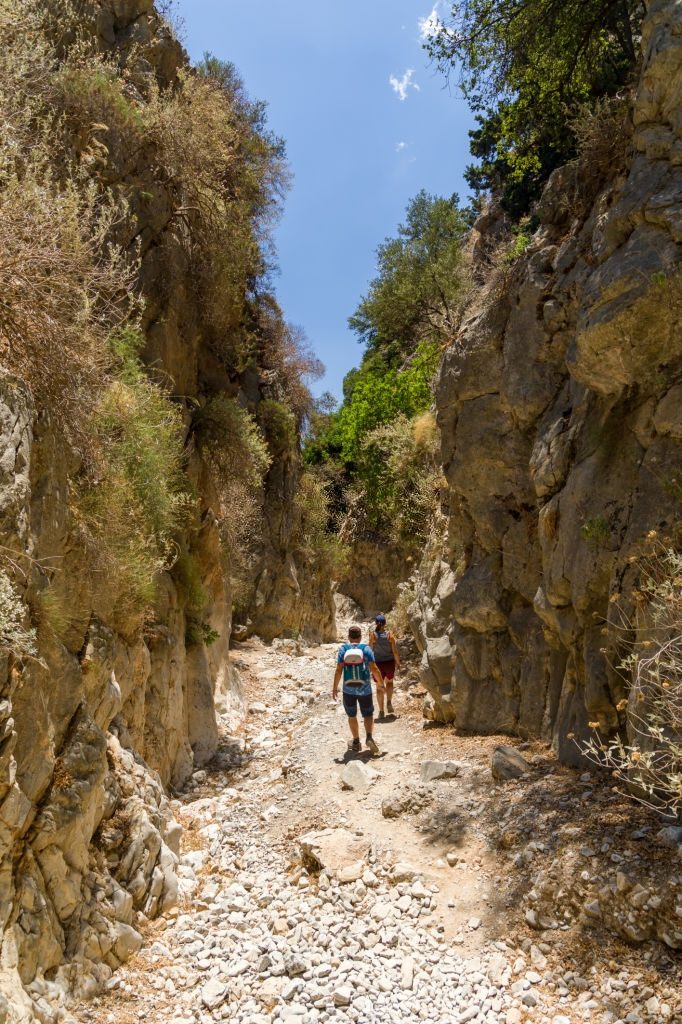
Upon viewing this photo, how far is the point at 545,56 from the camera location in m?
10.0

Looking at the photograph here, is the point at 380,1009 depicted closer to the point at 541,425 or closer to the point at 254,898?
the point at 254,898

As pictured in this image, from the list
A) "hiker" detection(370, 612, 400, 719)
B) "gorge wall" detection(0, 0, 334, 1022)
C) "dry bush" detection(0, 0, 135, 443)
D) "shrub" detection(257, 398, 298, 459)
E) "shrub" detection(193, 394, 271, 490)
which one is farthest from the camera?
"shrub" detection(257, 398, 298, 459)

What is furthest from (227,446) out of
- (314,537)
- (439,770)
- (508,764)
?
(314,537)

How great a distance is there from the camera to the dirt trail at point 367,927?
4.81 meters

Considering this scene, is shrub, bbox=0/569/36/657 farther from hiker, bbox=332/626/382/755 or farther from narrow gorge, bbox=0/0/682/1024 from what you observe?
hiker, bbox=332/626/382/755

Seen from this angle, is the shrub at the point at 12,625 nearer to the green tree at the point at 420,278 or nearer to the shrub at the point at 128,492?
the shrub at the point at 128,492

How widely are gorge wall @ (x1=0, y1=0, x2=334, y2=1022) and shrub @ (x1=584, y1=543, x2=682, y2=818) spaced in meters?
4.15

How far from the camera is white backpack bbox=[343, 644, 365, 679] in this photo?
9219 millimetres

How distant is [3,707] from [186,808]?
4925mm

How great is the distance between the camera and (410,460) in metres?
18.4

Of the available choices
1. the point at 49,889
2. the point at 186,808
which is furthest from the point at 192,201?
the point at 49,889

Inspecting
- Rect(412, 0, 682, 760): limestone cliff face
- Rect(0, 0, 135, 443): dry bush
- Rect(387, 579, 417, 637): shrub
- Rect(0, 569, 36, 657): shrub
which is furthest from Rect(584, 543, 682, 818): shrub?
Rect(387, 579, 417, 637): shrub

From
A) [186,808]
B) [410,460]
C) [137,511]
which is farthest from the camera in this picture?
[410,460]

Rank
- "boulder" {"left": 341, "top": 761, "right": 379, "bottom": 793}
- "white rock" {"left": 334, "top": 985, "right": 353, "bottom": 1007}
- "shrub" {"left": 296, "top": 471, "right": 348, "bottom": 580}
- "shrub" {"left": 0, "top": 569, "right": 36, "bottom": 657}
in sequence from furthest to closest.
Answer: "shrub" {"left": 296, "top": 471, "right": 348, "bottom": 580}
"boulder" {"left": 341, "top": 761, "right": 379, "bottom": 793}
"white rock" {"left": 334, "top": 985, "right": 353, "bottom": 1007}
"shrub" {"left": 0, "top": 569, "right": 36, "bottom": 657}
